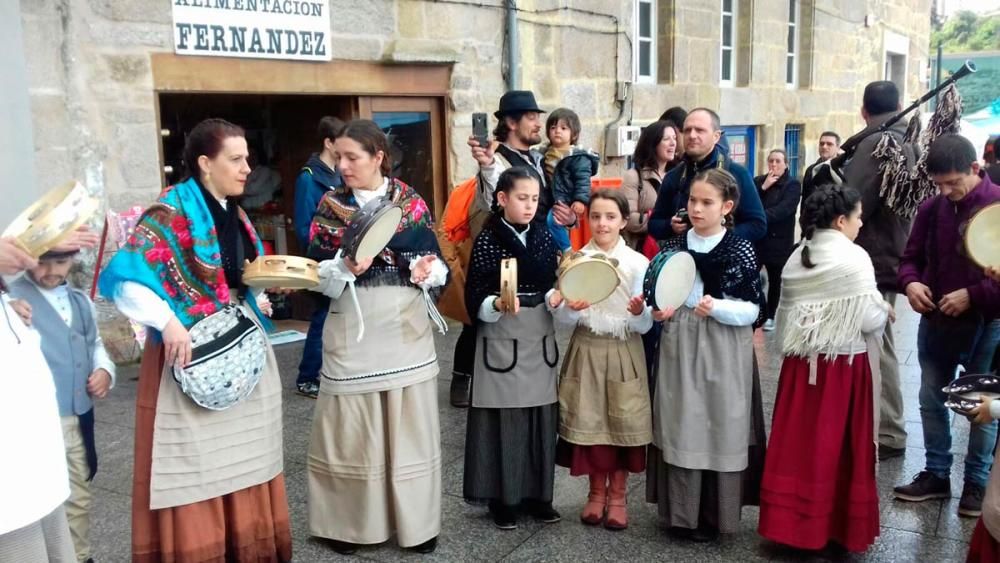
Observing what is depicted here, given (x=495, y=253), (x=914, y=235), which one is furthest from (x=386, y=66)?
(x=914, y=235)

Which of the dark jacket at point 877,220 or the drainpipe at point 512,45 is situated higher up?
the drainpipe at point 512,45

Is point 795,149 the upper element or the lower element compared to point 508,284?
upper

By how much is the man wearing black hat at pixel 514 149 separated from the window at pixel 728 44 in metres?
7.84

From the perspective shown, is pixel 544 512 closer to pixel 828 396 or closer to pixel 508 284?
pixel 508 284

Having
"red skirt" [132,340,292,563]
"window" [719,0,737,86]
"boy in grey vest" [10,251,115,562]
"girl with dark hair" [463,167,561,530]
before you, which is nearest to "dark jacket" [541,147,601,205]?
"girl with dark hair" [463,167,561,530]

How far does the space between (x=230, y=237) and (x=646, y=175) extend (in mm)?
2836

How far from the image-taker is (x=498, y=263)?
10.9 ft

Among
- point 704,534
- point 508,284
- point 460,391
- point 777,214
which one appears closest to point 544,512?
point 704,534

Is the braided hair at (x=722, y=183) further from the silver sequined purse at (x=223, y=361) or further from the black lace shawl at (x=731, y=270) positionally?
the silver sequined purse at (x=223, y=361)

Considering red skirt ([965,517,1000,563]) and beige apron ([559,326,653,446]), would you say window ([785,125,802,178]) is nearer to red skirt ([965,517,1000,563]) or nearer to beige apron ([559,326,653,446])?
beige apron ([559,326,653,446])

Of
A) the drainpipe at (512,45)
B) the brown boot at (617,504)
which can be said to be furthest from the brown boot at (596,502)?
the drainpipe at (512,45)

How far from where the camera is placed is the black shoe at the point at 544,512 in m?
3.52

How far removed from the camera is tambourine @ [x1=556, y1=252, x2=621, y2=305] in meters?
3.01

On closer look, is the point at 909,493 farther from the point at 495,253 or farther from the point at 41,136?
the point at 41,136
